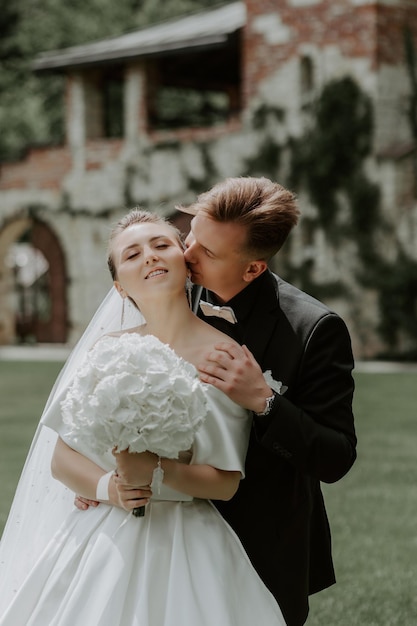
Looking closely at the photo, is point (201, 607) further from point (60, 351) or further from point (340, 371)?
point (60, 351)

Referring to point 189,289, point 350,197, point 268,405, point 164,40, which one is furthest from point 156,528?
point 164,40

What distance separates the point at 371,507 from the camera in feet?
25.6

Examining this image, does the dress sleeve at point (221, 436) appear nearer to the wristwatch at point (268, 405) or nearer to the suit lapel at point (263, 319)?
the wristwatch at point (268, 405)

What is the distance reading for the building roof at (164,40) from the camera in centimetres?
2212

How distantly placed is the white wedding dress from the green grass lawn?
2.51 meters

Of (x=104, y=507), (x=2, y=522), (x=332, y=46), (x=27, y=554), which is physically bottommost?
(x=2, y=522)

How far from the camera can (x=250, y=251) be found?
9.87ft

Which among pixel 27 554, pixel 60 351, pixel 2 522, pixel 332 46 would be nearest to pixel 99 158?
pixel 60 351

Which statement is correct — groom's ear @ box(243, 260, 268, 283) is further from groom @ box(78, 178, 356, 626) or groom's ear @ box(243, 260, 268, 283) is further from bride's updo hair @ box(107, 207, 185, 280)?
bride's updo hair @ box(107, 207, 185, 280)

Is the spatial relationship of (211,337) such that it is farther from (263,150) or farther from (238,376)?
(263,150)

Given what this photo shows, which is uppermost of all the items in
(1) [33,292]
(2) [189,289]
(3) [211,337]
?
(2) [189,289]

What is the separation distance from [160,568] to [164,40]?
21052mm

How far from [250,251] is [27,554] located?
48.8 inches

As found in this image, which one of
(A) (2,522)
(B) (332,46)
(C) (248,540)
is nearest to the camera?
(C) (248,540)
